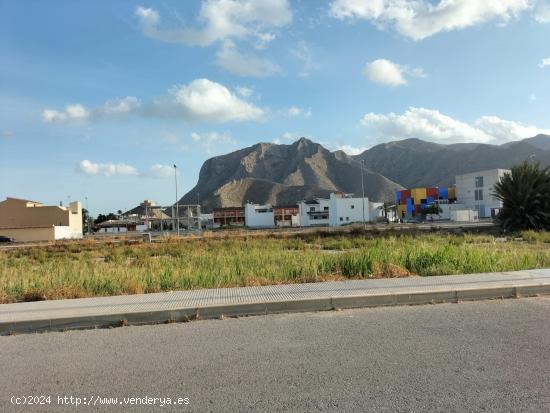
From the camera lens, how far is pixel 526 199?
3888 centimetres

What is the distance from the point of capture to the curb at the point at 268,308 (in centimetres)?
770

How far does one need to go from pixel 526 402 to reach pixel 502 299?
488 cm

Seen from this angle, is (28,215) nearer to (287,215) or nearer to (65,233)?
(65,233)

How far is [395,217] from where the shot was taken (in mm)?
119562

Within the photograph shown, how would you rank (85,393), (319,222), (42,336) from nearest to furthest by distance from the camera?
1. (85,393)
2. (42,336)
3. (319,222)

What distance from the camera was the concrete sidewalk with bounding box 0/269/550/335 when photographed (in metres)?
7.85

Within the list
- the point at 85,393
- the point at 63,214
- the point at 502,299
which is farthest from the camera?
the point at 63,214

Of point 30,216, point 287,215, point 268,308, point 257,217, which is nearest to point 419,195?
point 287,215

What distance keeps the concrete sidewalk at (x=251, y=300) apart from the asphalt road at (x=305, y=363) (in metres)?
0.32

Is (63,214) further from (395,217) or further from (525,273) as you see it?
(525,273)

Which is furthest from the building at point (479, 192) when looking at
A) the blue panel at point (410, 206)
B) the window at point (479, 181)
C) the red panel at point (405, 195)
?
the red panel at point (405, 195)

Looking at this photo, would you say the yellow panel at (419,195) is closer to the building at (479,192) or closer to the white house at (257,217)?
the building at (479,192)

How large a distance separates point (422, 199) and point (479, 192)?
680 inches

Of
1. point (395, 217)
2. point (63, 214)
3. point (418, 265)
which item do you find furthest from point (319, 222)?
point (418, 265)
